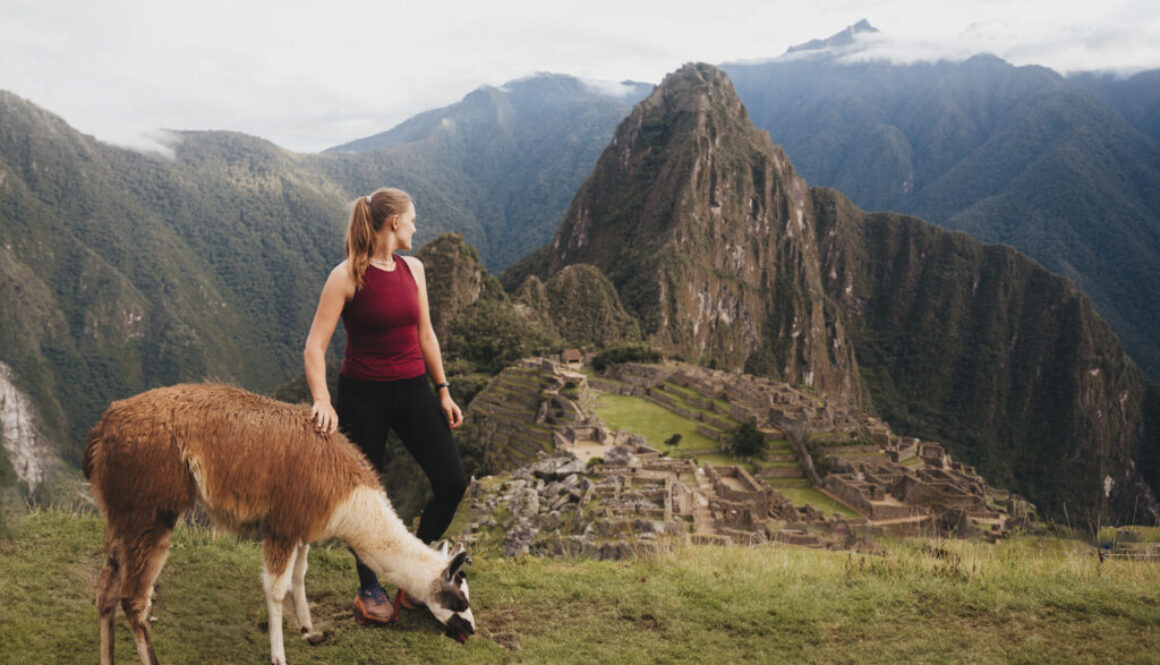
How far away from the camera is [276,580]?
3.27m

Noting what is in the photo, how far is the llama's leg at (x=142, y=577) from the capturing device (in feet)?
10.0

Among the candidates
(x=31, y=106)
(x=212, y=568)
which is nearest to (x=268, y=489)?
(x=212, y=568)

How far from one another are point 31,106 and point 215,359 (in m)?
82.1

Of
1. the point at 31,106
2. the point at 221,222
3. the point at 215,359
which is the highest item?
the point at 31,106

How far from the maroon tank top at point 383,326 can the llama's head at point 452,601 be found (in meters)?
1.11

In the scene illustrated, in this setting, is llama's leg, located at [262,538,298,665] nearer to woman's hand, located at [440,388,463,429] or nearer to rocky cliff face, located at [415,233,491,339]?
woman's hand, located at [440,388,463,429]

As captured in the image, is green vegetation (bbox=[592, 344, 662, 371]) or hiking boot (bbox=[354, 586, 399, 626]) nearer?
hiking boot (bbox=[354, 586, 399, 626])

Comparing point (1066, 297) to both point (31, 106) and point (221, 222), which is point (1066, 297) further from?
point (31, 106)

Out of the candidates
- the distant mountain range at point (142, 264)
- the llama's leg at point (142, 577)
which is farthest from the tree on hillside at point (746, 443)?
the distant mountain range at point (142, 264)

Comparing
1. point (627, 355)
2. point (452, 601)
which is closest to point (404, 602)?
point (452, 601)

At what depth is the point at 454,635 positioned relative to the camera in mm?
3641

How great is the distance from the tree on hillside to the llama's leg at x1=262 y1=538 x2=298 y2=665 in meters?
28.7

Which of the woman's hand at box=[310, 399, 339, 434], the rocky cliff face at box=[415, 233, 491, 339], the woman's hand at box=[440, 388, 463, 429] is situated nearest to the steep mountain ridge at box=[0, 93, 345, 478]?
the rocky cliff face at box=[415, 233, 491, 339]

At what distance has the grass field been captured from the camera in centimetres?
356
